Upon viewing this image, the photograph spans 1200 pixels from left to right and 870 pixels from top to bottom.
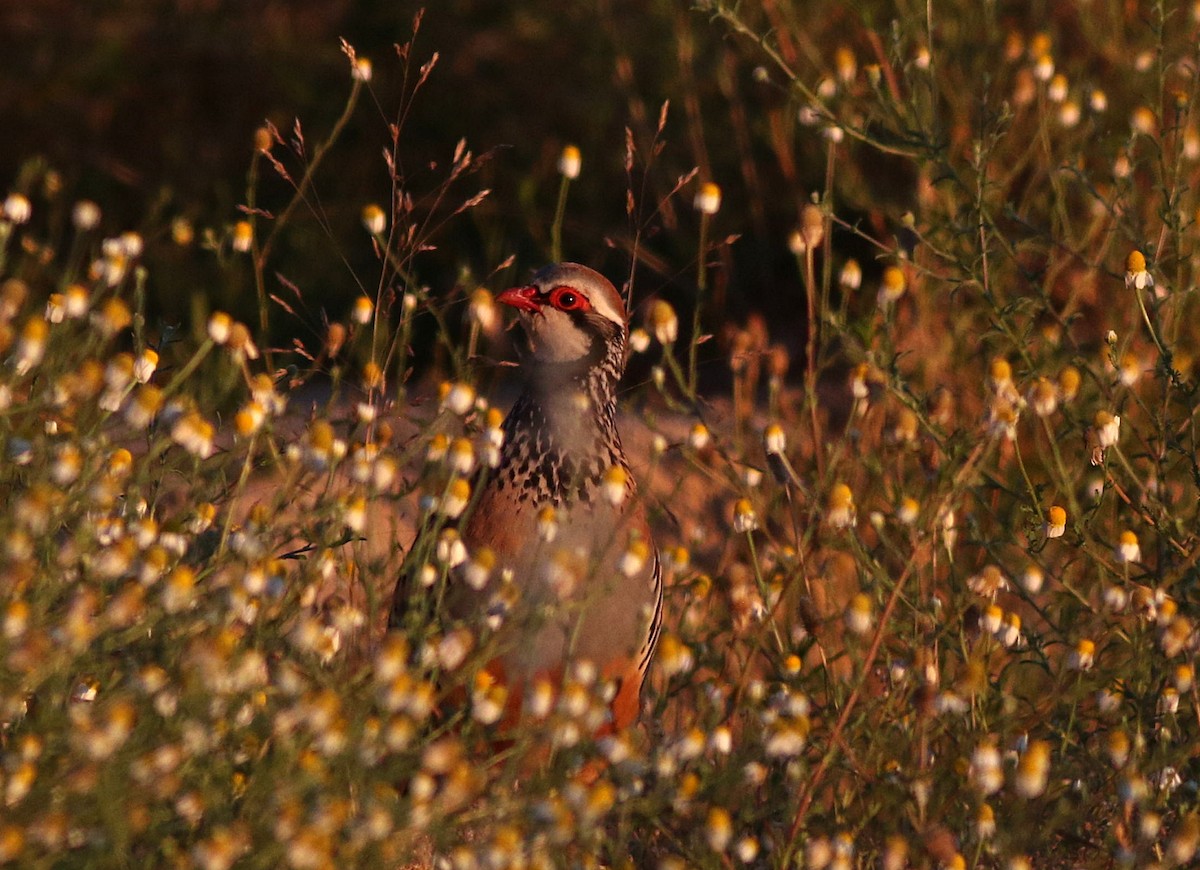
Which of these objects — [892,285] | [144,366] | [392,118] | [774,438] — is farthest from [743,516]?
[392,118]

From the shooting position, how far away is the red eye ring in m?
4.33

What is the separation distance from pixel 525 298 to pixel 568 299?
4.3 inches

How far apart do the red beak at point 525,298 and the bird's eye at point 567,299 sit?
43 mm

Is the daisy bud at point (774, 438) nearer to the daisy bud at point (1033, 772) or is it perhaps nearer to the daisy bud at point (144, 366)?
the daisy bud at point (1033, 772)

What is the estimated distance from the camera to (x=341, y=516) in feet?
10.4

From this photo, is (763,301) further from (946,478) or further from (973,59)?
(946,478)

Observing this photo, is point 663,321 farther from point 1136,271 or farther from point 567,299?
point 1136,271

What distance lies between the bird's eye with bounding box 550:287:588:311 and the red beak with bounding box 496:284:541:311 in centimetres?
4

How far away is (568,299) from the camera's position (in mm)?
4340

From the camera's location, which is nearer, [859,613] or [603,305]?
[859,613]

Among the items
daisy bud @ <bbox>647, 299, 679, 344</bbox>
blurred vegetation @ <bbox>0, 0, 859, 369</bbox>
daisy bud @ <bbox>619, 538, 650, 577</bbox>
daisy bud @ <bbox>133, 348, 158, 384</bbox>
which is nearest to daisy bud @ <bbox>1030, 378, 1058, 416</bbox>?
daisy bud @ <bbox>647, 299, 679, 344</bbox>

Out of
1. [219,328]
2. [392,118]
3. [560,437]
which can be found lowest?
[392,118]

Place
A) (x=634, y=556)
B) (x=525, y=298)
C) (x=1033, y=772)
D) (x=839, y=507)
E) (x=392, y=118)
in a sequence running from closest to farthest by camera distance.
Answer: (x=1033, y=772), (x=634, y=556), (x=839, y=507), (x=525, y=298), (x=392, y=118)

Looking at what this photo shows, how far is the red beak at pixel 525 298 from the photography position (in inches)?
169
